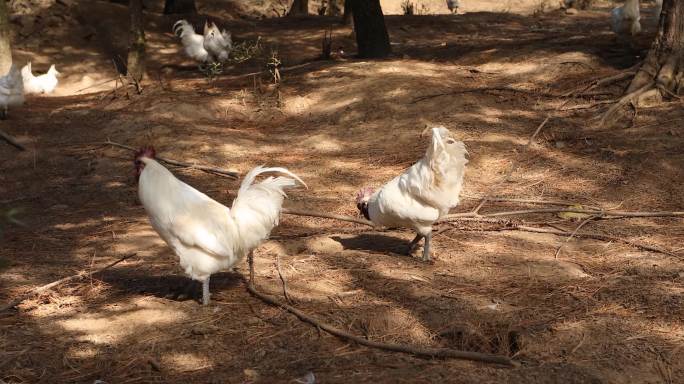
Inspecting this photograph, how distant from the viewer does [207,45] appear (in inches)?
517

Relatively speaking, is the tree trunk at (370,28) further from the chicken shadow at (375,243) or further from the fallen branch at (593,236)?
the fallen branch at (593,236)

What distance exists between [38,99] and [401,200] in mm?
9056

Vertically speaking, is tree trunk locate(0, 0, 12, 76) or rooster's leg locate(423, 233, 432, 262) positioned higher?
tree trunk locate(0, 0, 12, 76)

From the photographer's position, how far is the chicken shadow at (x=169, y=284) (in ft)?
16.8

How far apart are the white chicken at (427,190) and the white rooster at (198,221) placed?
41.3 inches

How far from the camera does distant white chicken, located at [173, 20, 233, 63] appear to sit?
13.1 metres

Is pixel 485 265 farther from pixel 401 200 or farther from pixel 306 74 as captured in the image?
pixel 306 74

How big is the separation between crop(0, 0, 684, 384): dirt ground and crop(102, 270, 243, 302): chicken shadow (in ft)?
0.09

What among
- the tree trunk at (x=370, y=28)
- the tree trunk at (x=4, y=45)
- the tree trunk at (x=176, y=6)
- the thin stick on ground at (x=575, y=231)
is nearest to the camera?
the thin stick on ground at (x=575, y=231)

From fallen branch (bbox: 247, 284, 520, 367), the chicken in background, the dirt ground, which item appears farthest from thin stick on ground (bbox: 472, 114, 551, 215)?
the chicken in background

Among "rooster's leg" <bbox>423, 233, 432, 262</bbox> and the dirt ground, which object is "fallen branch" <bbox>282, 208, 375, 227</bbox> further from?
Result: "rooster's leg" <bbox>423, 233, 432, 262</bbox>

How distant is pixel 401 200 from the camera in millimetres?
5434

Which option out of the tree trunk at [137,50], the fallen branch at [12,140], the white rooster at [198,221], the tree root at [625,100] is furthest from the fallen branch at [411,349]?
the tree trunk at [137,50]

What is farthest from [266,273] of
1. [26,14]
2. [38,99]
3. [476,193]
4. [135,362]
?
[26,14]
